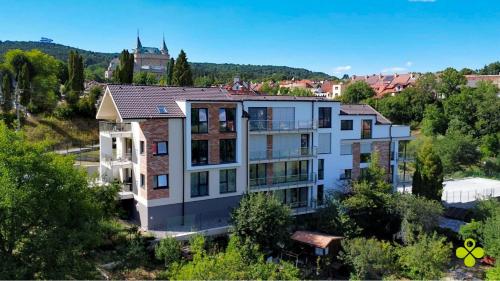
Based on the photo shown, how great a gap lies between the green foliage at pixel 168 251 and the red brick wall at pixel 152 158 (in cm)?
397

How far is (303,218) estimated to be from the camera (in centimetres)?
3183

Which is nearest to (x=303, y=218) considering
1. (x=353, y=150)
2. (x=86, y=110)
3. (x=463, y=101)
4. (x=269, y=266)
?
(x=353, y=150)

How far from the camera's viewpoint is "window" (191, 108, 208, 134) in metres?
28.1

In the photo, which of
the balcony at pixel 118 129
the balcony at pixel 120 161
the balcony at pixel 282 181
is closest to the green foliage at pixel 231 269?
the balcony at pixel 282 181

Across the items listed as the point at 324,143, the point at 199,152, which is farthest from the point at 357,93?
the point at 199,152

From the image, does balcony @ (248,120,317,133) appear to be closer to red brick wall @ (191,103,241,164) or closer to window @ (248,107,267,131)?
window @ (248,107,267,131)

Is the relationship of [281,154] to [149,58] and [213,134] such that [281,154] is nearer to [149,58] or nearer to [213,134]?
[213,134]

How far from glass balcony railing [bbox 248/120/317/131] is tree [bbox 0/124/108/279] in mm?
14832

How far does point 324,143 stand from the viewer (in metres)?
34.5

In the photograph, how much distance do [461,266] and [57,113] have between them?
43978mm

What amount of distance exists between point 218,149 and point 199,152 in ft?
4.63

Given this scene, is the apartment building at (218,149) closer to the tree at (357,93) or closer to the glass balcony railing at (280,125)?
the glass balcony railing at (280,125)

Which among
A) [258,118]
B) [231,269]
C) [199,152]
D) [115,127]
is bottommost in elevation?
[231,269]

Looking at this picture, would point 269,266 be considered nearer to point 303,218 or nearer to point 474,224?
point 303,218
